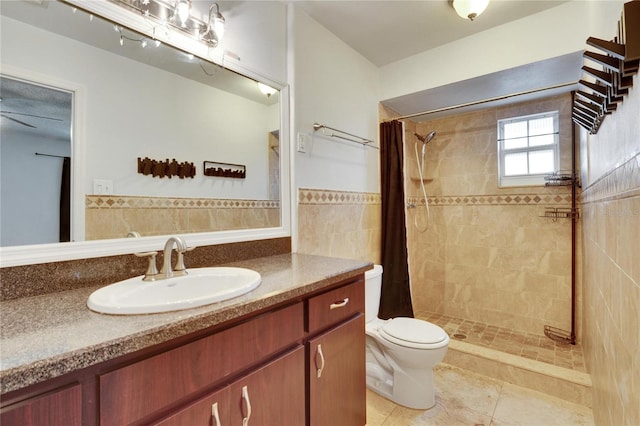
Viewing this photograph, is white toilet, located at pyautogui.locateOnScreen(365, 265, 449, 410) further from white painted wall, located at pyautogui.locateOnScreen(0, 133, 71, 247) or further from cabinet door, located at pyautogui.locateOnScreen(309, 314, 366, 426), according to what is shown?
white painted wall, located at pyautogui.locateOnScreen(0, 133, 71, 247)

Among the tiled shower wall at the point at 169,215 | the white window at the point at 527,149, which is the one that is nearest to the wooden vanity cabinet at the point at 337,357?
the tiled shower wall at the point at 169,215

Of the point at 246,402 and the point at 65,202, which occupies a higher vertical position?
the point at 65,202

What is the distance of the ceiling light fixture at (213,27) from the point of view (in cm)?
139

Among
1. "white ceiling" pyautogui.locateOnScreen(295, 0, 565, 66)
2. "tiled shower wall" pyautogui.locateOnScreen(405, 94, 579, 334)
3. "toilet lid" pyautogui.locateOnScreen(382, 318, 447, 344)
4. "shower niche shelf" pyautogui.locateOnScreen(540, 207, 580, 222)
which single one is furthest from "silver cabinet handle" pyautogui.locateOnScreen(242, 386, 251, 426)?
"shower niche shelf" pyautogui.locateOnScreen(540, 207, 580, 222)

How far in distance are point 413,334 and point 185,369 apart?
1.36 m

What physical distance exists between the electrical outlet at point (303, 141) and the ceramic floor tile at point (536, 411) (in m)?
1.87

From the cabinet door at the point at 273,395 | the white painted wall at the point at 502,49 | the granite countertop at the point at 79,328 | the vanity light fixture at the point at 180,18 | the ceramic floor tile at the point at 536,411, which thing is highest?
the white painted wall at the point at 502,49

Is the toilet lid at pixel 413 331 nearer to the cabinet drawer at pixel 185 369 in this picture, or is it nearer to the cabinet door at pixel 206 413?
the cabinet drawer at pixel 185 369

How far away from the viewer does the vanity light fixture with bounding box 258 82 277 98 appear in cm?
169

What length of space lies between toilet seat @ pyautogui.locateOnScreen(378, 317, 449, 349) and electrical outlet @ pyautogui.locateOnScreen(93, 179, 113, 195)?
1.58 meters

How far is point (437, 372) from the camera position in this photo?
2102 millimetres

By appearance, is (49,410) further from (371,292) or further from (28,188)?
(371,292)

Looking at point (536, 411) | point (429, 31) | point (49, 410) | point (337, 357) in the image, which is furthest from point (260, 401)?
point (429, 31)

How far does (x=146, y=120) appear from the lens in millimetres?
1259
